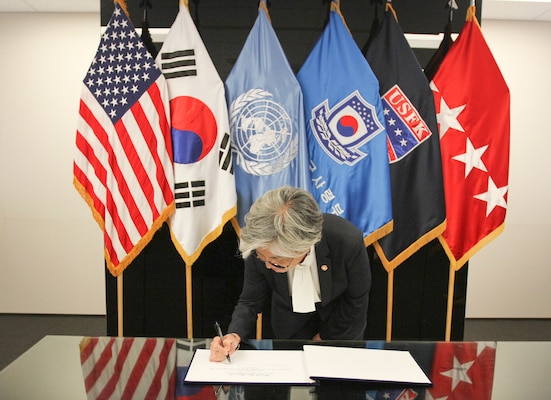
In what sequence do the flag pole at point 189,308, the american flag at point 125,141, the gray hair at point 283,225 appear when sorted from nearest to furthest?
the gray hair at point 283,225 < the american flag at point 125,141 < the flag pole at point 189,308

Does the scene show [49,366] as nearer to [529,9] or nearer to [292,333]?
[292,333]

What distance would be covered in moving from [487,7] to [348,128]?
2.03 m

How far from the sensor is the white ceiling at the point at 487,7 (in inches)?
135

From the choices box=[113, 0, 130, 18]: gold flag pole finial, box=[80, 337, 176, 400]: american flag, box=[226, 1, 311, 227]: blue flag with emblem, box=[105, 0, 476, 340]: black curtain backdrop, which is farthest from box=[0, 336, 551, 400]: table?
box=[113, 0, 130, 18]: gold flag pole finial

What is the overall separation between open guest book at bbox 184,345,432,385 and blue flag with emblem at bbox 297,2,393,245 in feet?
3.99

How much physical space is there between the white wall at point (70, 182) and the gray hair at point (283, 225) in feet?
9.41

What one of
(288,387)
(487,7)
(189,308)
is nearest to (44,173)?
(189,308)

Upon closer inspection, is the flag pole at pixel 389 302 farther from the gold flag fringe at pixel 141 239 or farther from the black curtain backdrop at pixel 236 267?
the gold flag fringe at pixel 141 239

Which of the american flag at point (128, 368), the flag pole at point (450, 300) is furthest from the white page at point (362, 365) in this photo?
the flag pole at point (450, 300)

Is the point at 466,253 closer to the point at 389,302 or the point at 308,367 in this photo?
the point at 389,302

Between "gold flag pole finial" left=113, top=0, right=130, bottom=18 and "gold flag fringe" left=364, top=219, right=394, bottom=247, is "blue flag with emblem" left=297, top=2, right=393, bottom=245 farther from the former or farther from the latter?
"gold flag pole finial" left=113, top=0, right=130, bottom=18

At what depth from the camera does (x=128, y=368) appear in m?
1.16

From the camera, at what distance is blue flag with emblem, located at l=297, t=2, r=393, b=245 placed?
2.41m

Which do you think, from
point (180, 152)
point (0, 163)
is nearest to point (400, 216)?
point (180, 152)
